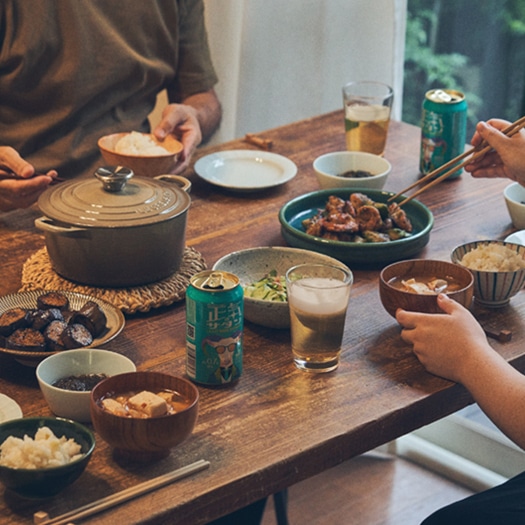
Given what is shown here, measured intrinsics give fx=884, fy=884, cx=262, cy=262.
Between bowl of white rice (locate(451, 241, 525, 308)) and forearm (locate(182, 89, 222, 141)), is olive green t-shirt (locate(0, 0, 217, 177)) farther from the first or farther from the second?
bowl of white rice (locate(451, 241, 525, 308))

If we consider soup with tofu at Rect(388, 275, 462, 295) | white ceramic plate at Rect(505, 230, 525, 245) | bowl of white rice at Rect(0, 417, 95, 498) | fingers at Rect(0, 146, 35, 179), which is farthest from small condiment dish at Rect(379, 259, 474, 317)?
fingers at Rect(0, 146, 35, 179)

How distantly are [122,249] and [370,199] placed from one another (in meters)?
0.66

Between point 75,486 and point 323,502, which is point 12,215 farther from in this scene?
point 323,502

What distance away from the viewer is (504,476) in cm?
257

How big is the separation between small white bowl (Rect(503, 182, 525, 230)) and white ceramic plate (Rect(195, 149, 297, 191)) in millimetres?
517

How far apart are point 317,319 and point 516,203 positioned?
0.74m

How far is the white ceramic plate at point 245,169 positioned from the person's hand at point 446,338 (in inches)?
29.2

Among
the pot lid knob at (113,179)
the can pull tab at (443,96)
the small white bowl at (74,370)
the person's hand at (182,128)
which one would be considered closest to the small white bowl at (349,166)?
the can pull tab at (443,96)

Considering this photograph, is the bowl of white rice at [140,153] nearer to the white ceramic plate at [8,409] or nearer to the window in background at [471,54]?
the white ceramic plate at [8,409]

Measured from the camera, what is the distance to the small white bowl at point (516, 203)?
192 centimetres

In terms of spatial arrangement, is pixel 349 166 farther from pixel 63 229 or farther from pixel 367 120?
pixel 63 229

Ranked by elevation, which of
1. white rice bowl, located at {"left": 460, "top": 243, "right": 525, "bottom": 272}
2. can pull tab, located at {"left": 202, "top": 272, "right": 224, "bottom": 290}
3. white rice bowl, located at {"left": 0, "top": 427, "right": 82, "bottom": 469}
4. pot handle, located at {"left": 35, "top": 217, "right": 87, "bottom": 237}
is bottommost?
white rice bowl, located at {"left": 0, "top": 427, "right": 82, "bottom": 469}

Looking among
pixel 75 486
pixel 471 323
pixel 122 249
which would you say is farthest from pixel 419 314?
pixel 75 486

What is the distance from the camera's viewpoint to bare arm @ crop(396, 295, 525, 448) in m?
1.31
